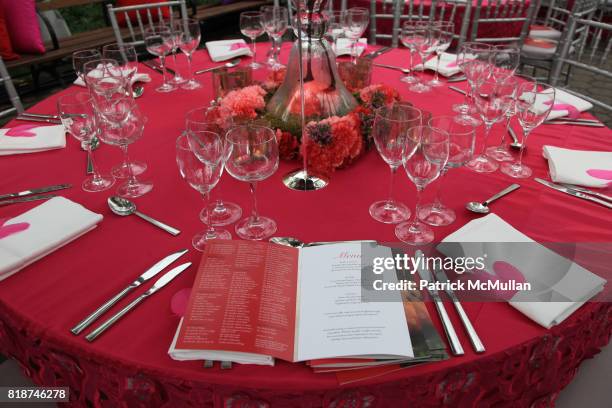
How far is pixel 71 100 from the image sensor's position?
4.58ft

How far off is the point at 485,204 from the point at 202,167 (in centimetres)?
71

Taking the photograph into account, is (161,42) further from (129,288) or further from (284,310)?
(284,310)

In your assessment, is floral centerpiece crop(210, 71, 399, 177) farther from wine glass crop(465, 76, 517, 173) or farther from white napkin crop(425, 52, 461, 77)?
white napkin crop(425, 52, 461, 77)

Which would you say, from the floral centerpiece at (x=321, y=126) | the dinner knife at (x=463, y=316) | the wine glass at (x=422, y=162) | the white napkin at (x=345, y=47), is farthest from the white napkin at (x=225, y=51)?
the dinner knife at (x=463, y=316)

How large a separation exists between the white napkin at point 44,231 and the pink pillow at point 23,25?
3.01 meters

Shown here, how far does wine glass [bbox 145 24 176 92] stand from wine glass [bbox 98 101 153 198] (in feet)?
2.01

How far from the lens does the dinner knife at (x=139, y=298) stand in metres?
0.82

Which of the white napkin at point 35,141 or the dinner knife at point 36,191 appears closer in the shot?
the dinner knife at point 36,191

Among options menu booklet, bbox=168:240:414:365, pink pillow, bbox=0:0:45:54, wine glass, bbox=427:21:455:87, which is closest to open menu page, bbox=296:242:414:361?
menu booklet, bbox=168:240:414:365

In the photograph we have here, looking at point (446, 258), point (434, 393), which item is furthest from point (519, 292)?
point (434, 393)

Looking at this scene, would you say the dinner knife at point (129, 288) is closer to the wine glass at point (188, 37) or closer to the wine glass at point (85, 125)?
the wine glass at point (85, 125)

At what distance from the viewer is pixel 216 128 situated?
1.21 meters

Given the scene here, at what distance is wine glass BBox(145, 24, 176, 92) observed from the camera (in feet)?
6.20

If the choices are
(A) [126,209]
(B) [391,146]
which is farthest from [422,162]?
(A) [126,209]
